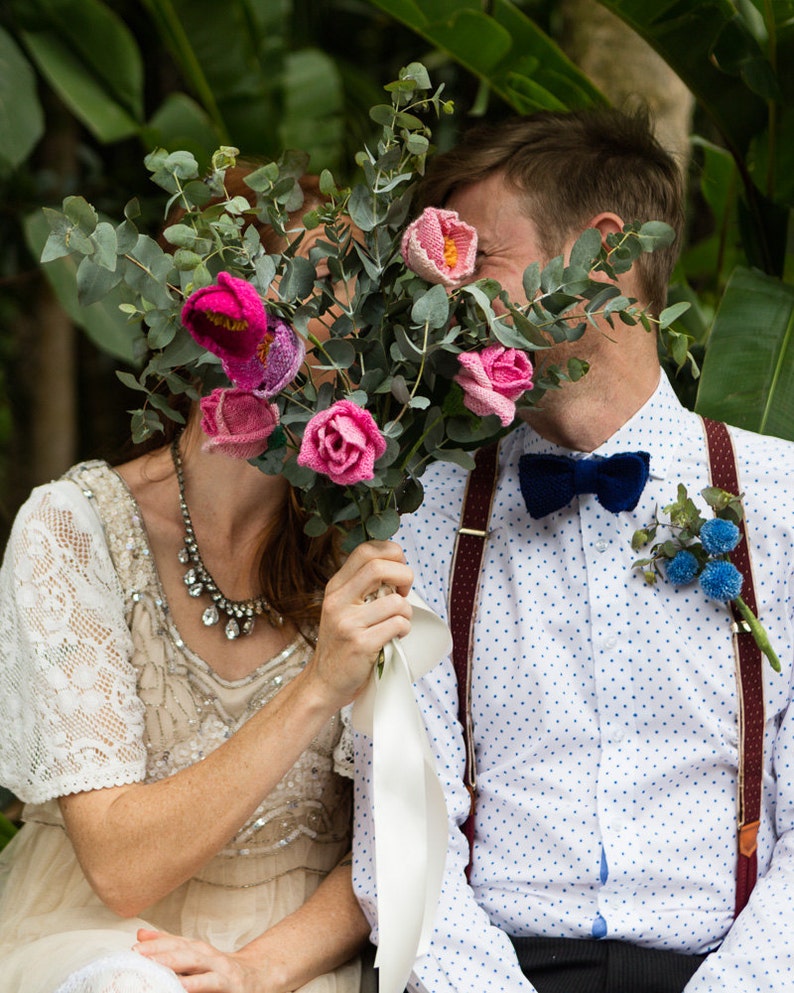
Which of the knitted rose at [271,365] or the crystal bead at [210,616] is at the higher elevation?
the knitted rose at [271,365]

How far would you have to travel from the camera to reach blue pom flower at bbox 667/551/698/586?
175 centimetres

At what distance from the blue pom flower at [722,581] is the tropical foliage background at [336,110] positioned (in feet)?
1.37

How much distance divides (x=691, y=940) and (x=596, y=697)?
37 centimetres

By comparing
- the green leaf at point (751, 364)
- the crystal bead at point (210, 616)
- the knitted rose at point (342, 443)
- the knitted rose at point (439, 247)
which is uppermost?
the knitted rose at point (439, 247)

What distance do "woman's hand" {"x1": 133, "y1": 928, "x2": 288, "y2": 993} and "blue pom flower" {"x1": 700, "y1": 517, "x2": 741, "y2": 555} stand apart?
2.80 feet

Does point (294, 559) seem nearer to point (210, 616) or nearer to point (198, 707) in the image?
point (210, 616)

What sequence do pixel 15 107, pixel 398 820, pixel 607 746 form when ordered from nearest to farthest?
pixel 398 820
pixel 607 746
pixel 15 107

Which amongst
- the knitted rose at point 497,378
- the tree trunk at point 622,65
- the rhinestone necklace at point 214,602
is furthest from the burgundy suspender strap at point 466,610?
the tree trunk at point 622,65

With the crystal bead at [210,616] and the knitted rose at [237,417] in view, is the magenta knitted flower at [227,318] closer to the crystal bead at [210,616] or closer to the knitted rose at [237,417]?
the knitted rose at [237,417]

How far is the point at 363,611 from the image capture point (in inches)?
57.9

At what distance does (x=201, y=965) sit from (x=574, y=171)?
4.15 feet

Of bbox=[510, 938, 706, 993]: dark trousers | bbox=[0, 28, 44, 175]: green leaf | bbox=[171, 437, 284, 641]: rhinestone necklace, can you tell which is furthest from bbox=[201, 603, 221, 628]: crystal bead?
bbox=[0, 28, 44, 175]: green leaf

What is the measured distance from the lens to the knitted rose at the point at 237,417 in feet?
4.41

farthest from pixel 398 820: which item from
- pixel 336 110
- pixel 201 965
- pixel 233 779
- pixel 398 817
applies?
pixel 336 110
